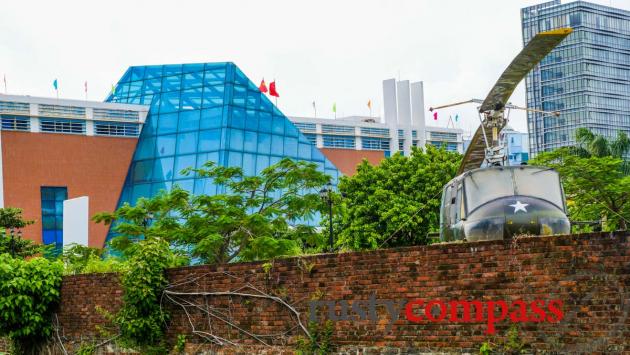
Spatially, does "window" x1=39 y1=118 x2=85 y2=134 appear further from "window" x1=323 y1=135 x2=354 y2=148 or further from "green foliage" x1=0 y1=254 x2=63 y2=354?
"green foliage" x1=0 y1=254 x2=63 y2=354

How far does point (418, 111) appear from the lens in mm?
83188

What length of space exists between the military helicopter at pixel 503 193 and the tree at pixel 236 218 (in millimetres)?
15626

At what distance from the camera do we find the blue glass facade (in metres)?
54.6

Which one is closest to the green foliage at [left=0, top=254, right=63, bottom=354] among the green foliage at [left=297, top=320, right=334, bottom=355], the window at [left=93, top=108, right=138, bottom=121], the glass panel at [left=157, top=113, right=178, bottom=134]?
the green foliage at [left=297, top=320, right=334, bottom=355]

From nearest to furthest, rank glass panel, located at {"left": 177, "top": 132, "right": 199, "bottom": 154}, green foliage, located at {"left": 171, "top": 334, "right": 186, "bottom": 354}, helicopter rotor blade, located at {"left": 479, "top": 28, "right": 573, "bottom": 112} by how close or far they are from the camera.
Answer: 1. helicopter rotor blade, located at {"left": 479, "top": 28, "right": 573, "bottom": 112}
2. green foliage, located at {"left": 171, "top": 334, "right": 186, "bottom": 354}
3. glass panel, located at {"left": 177, "top": 132, "right": 199, "bottom": 154}

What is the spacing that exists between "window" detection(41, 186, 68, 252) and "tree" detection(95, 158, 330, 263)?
24127mm

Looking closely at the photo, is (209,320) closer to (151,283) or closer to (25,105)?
(151,283)

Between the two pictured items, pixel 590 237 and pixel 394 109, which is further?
pixel 394 109

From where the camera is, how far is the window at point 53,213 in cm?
6041

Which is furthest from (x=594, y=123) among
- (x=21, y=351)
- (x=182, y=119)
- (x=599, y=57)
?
(x=21, y=351)

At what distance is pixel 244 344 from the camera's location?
16.4 m

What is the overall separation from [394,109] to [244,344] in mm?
65644

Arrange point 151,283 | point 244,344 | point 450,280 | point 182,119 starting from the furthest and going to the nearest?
point 182,119 < point 151,283 < point 244,344 < point 450,280

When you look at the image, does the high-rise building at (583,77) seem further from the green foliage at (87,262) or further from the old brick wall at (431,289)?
the old brick wall at (431,289)
